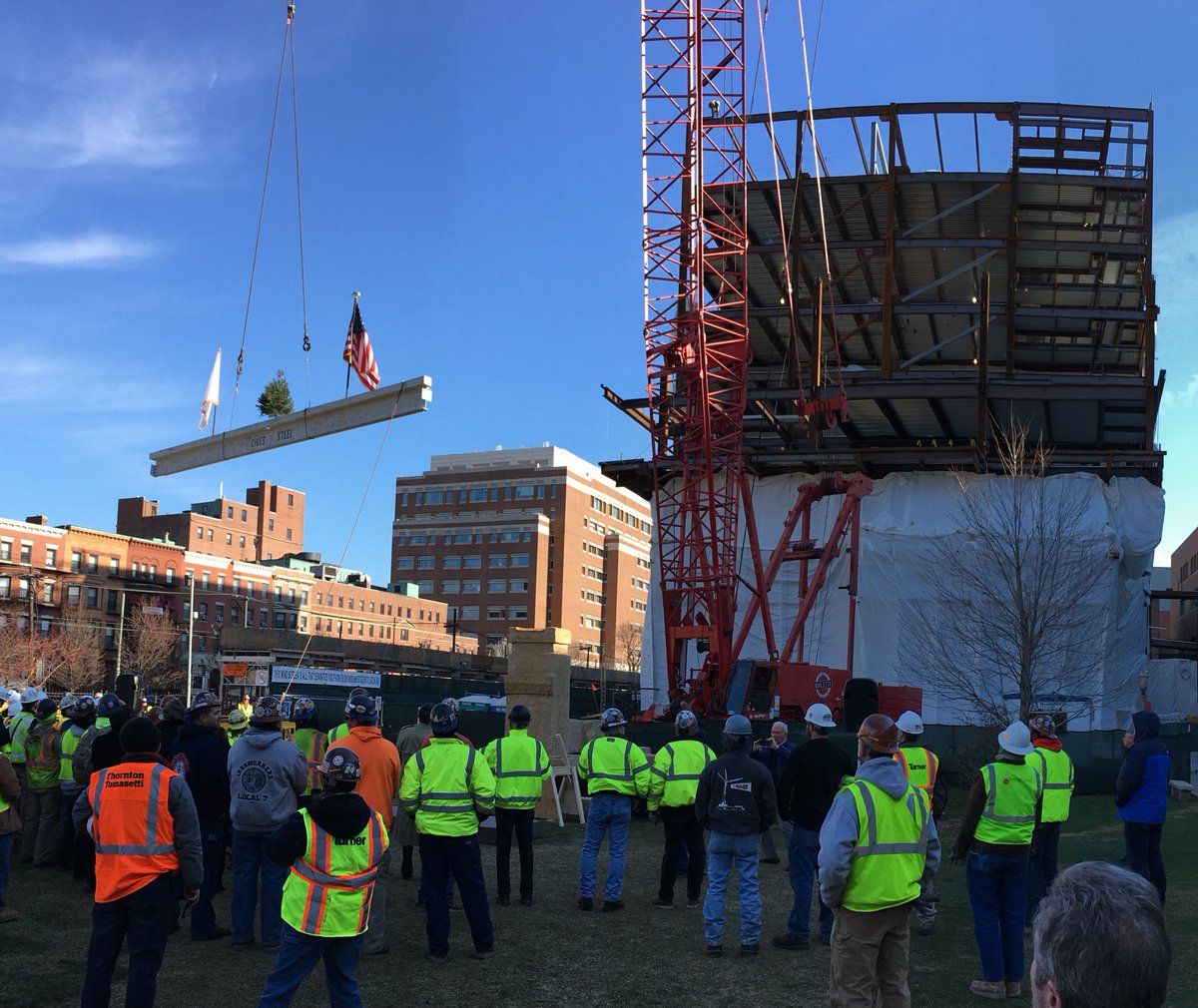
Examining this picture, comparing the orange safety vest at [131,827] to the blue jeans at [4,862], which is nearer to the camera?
the orange safety vest at [131,827]

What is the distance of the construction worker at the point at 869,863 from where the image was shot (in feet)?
24.1

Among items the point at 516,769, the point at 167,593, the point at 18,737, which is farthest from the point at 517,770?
the point at 167,593

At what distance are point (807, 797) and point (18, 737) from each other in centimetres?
946

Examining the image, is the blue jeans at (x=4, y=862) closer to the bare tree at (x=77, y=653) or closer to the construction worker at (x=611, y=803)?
the construction worker at (x=611, y=803)

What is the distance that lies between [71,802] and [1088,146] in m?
40.6

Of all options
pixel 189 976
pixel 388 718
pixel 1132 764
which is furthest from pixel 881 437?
pixel 189 976

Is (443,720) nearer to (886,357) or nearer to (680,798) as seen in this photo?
(680,798)

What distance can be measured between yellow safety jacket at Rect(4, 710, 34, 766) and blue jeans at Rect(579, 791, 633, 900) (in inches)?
263

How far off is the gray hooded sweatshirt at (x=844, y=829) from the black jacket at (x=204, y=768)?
6.31 meters

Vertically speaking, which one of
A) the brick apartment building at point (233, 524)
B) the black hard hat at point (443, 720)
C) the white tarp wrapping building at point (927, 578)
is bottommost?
the black hard hat at point (443, 720)

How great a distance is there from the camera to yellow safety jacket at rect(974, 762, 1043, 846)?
9.34 metres

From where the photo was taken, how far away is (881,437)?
5266 cm

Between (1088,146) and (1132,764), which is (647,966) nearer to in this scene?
(1132,764)

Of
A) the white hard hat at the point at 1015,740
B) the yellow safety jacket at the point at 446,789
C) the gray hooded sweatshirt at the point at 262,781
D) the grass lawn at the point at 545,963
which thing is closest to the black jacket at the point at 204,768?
the gray hooded sweatshirt at the point at 262,781
